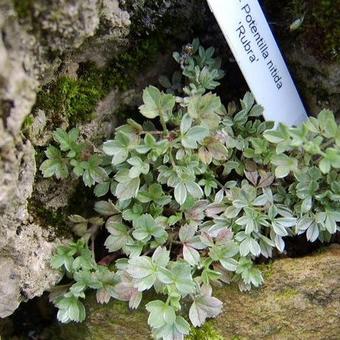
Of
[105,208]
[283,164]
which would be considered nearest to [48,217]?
[105,208]

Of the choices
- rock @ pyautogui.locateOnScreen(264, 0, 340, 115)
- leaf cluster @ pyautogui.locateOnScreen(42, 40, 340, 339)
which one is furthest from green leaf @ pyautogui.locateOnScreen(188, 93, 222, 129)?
rock @ pyautogui.locateOnScreen(264, 0, 340, 115)

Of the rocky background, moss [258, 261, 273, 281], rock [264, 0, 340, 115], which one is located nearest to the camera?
the rocky background

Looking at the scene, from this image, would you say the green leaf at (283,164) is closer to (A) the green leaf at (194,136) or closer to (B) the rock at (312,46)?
(A) the green leaf at (194,136)

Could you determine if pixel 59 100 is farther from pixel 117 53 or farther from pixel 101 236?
pixel 101 236

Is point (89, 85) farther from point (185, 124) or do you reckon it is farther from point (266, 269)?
point (266, 269)

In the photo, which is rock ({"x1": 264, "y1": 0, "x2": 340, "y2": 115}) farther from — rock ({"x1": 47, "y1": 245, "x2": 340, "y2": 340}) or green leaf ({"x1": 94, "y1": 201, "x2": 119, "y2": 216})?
green leaf ({"x1": 94, "y1": 201, "x2": 119, "y2": 216})

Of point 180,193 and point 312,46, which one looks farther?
point 312,46

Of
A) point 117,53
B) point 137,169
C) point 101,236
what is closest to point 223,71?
point 117,53
